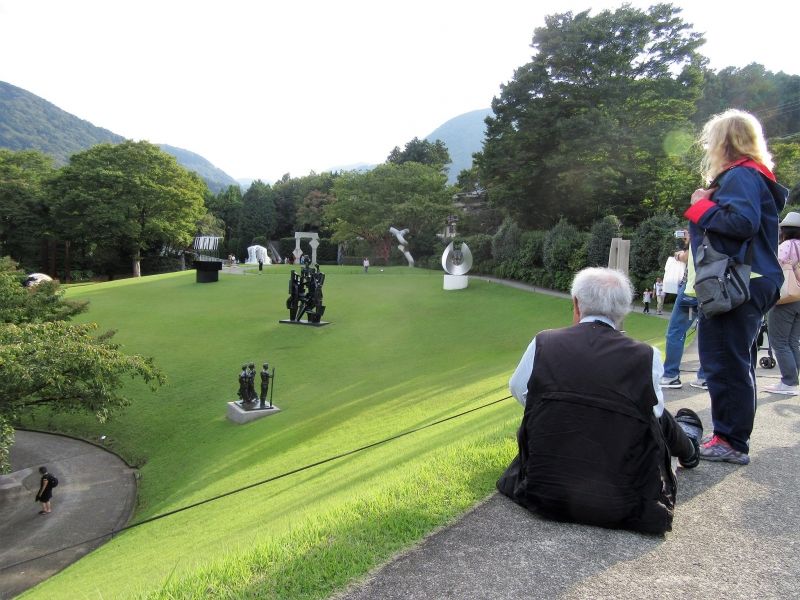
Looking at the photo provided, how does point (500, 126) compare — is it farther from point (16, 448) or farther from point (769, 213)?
point (769, 213)

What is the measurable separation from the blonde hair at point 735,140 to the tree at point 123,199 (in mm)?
46203

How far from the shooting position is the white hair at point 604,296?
8.55 ft

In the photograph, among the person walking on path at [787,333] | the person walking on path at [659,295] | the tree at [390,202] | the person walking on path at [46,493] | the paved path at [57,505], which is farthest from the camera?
the tree at [390,202]

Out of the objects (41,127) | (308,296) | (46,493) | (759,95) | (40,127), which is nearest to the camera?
(46,493)

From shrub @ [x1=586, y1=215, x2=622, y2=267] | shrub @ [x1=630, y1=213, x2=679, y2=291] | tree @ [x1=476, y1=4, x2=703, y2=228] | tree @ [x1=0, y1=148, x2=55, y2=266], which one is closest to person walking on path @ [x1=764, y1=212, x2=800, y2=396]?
shrub @ [x1=630, y1=213, x2=679, y2=291]

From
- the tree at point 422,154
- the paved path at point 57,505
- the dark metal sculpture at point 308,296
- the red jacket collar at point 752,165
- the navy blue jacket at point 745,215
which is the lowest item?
the paved path at point 57,505

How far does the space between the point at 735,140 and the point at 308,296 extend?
1808 centimetres

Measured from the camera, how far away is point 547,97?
3044cm

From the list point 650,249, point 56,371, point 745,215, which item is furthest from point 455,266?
point 745,215

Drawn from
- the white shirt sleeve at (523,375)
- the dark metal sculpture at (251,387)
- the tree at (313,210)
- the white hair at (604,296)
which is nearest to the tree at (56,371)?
the dark metal sculpture at (251,387)

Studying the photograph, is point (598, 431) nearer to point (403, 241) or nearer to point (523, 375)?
point (523, 375)

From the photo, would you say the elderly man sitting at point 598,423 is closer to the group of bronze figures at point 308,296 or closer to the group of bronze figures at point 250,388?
the group of bronze figures at point 250,388

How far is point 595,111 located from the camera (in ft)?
87.4

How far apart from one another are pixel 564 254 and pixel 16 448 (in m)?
21.8
